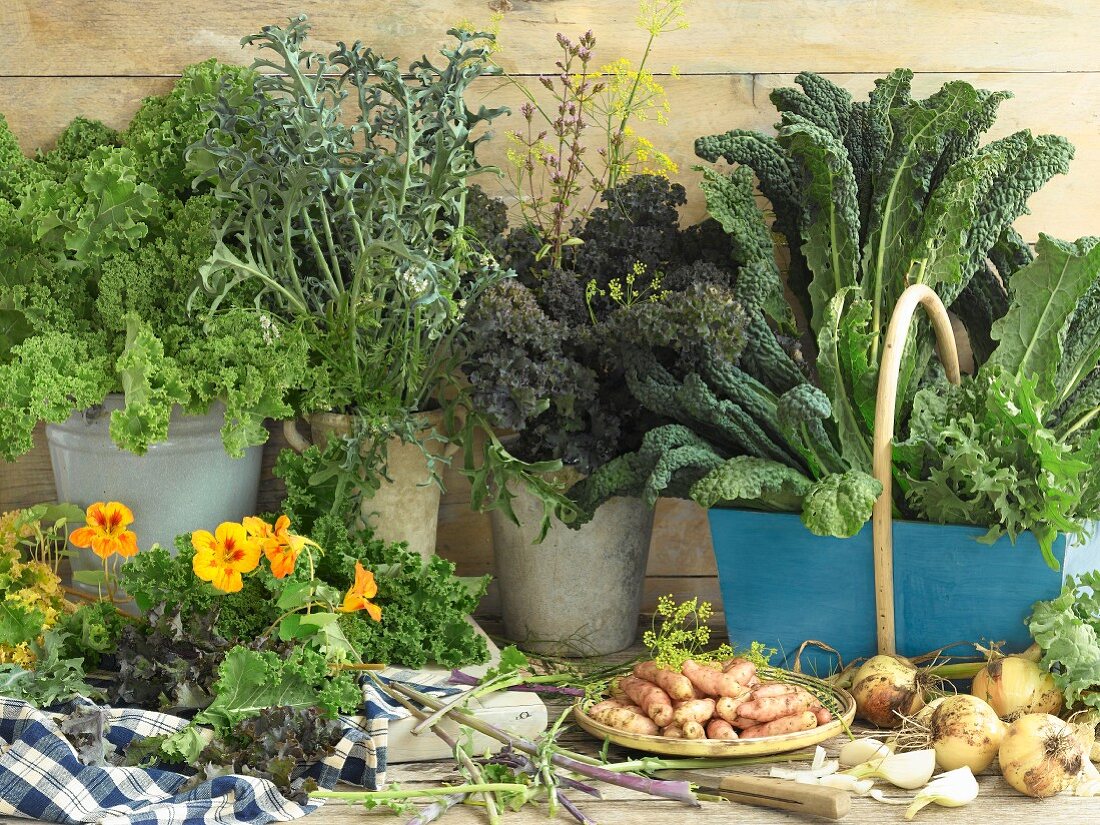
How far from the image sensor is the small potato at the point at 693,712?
1.19 m

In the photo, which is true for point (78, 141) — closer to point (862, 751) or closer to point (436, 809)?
point (436, 809)

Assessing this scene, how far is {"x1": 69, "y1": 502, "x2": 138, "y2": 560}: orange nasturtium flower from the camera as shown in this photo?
1321 mm

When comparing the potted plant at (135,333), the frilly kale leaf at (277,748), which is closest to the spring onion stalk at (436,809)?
the frilly kale leaf at (277,748)

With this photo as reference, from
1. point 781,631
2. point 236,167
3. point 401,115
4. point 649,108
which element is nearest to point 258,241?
point 236,167

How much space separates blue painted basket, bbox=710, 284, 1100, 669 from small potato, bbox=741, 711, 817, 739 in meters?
0.21

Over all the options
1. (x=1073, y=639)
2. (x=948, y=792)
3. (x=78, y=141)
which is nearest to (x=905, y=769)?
(x=948, y=792)

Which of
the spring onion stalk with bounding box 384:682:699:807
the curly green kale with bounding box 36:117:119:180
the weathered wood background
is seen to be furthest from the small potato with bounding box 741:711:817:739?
the curly green kale with bounding box 36:117:119:180

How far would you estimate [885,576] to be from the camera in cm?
131

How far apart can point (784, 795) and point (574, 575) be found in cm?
53

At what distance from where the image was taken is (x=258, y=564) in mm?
1274

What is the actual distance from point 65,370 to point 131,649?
398 mm

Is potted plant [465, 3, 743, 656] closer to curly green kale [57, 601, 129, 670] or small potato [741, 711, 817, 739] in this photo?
small potato [741, 711, 817, 739]

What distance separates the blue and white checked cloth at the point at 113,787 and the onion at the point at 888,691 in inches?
25.8

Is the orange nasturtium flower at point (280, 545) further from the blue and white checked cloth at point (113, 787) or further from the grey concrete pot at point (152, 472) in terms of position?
the grey concrete pot at point (152, 472)
